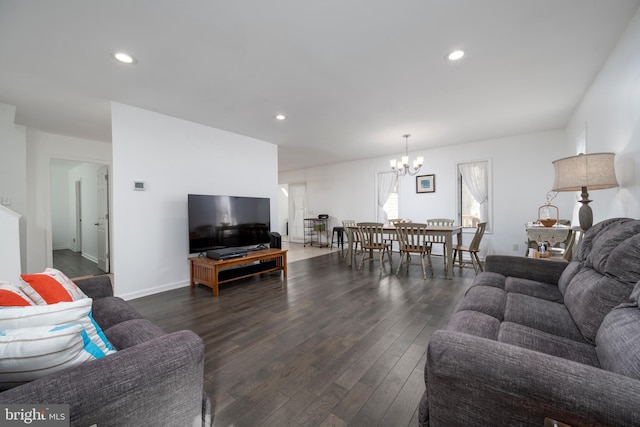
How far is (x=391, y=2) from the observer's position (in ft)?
5.71

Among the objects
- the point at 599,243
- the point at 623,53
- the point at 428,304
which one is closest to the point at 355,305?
the point at 428,304

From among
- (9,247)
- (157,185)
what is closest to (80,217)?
(9,247)

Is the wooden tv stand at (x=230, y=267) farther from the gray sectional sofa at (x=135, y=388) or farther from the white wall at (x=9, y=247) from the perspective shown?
the gray sectional sofa at (x=135, y=388)

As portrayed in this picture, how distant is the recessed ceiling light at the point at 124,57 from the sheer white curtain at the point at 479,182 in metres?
5.85

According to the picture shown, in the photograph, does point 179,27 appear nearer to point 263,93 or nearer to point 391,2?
point 263,93

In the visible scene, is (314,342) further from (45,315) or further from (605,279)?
(605,279)

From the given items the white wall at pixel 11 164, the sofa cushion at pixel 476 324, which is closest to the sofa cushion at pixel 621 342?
the sofa cushion at pixel 476 324

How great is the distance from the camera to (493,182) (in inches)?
204

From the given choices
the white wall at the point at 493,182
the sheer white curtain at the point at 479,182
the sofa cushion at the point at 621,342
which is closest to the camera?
the sofa cushion at the point at 621,342

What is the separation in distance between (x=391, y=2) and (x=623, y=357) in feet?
7.22

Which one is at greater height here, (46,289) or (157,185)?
(157,185)

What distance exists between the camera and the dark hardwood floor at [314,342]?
1.40 meters

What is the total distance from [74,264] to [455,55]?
25.3ft

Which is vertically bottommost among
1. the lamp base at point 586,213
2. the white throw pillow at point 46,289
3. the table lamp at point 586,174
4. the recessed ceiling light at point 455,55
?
the white throw pillow at point 46,289
